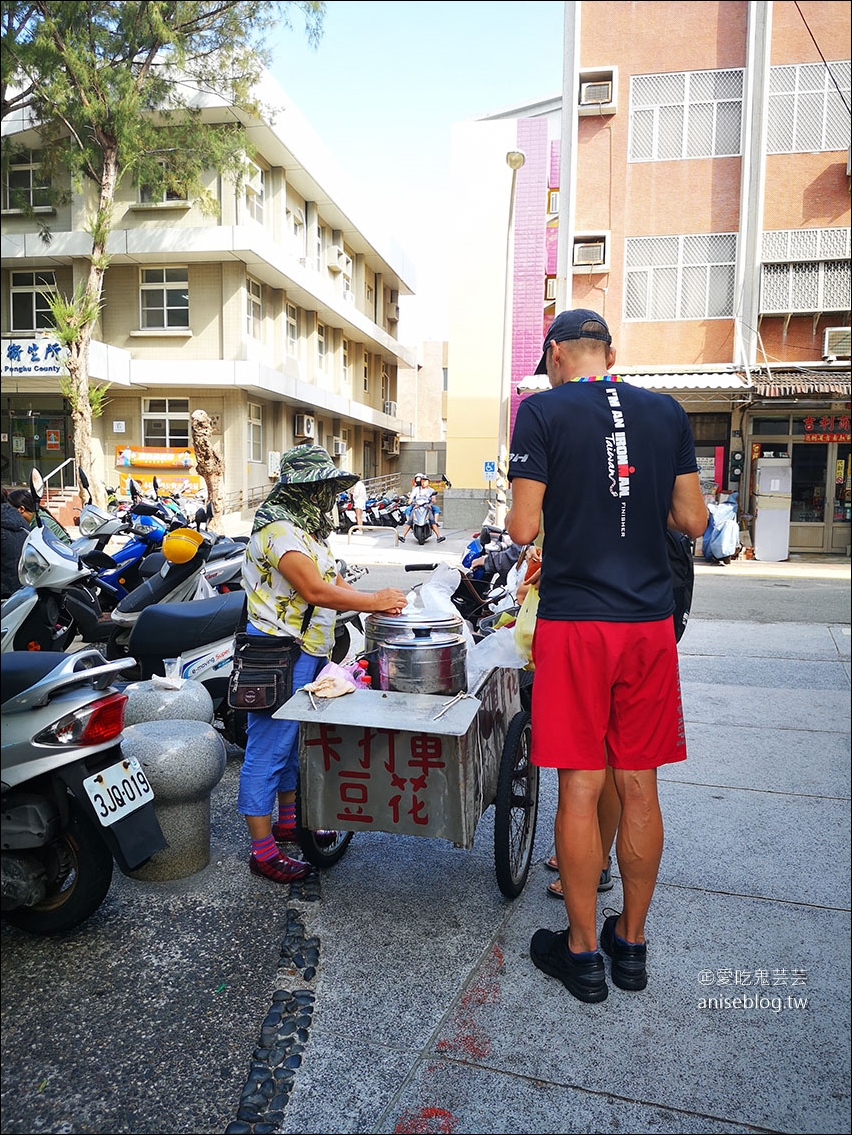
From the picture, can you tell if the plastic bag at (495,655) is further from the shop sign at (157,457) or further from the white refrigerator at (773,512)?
the shop sign at (157,457)

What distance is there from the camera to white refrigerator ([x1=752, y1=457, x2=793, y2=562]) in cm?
1805

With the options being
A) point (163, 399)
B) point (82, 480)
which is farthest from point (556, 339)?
point (163, 399)

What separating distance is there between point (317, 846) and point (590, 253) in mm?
19503

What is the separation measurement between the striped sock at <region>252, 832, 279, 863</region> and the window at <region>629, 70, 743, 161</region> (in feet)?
67.6

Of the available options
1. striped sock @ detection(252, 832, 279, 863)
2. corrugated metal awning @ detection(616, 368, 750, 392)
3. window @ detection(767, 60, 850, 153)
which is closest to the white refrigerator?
corrugated metal awning @ detection(616, 368, 750, 392)

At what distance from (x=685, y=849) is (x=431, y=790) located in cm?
158

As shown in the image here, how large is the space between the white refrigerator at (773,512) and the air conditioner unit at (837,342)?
2.75 m

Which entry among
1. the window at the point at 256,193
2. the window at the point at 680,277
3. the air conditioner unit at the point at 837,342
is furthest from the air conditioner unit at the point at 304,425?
the air conditioner unit at the point at 837,342

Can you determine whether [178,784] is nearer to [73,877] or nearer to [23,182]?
[73,877]

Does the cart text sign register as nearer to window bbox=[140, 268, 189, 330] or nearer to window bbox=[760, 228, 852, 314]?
window bbox=[760, 228, 852, 314]

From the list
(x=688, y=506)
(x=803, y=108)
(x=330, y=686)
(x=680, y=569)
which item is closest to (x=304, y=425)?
(x=803, y=108)

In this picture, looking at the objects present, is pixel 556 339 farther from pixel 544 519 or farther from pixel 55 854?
pixel 55 854

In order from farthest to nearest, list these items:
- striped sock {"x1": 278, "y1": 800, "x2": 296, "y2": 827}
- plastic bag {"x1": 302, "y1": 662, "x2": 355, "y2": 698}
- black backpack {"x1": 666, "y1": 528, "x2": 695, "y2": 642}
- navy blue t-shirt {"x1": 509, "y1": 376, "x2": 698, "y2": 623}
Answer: striped sock {"x1": 278, "y1": 800, "x2": 296, "y2": 827}, black backpack {"x1": 666, "y1": 528, "x2": 695, "y2": 642}, plastic bag {"x1": 302, "y1": 662, "x2": 355, "y2": 698}, navy blue t-shirt {"x1": 509, "y1": 376, "x2": 698, "y2": 623}

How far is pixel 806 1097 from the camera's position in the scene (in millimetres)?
2277
